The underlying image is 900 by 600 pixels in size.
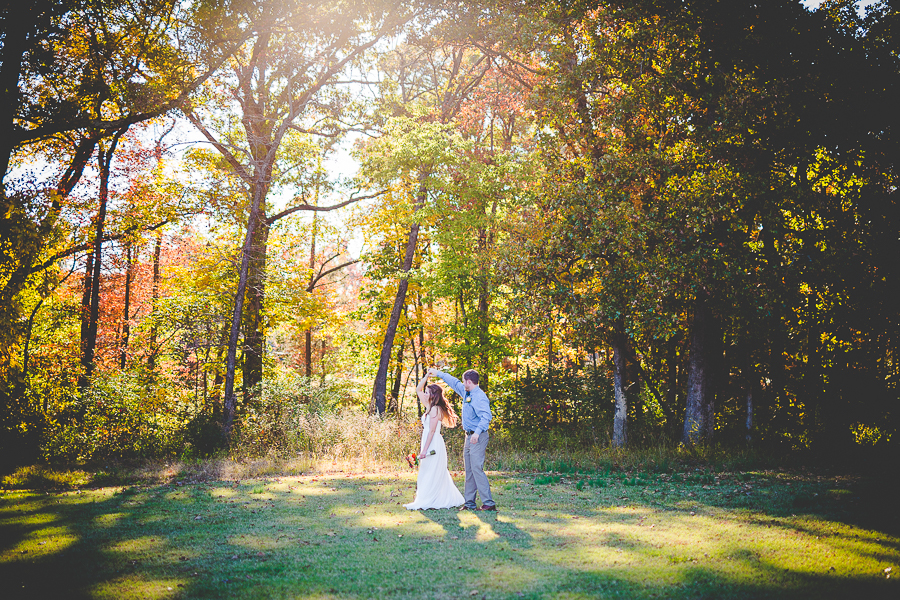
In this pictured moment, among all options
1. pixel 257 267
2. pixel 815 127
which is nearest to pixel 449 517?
pixel 815 127

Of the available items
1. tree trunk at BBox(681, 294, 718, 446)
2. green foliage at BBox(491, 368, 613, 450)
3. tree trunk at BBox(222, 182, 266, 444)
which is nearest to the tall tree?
tree trunk at BBox(222, 182, 266, 444)

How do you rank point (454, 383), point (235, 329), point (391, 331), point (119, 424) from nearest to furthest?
point (454, 383), point (119, 424), point (235, 329), point (391, 331)

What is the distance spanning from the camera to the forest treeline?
12078 mm

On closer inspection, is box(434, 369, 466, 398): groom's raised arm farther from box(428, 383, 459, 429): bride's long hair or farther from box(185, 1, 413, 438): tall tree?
box(185, 1, 413, 438): tall tree

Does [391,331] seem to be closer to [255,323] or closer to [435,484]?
[255,323]

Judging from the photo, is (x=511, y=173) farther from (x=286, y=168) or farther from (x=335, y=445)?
(x=335, y=445)

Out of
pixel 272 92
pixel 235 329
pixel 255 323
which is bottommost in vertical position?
pixel 235 329

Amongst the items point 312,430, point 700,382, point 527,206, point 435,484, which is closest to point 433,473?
point 435,484

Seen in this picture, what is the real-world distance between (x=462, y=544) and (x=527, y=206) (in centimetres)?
1319

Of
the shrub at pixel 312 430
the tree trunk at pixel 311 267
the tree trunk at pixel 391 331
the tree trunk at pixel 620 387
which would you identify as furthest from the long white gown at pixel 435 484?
the tree trunk at pixel 311 267

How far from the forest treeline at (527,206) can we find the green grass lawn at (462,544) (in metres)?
4.81

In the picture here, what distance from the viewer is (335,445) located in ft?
49.0

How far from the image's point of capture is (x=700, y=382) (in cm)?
1529

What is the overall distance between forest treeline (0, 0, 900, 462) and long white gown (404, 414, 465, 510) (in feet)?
24.1
